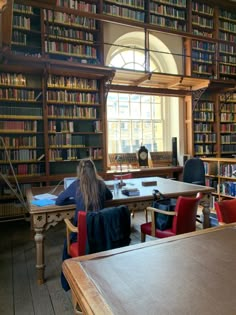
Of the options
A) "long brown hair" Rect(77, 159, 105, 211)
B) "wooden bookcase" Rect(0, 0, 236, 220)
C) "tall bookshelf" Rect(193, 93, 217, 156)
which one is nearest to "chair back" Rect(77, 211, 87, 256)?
"long brown hair" Rect(77, 159, 105, 211)

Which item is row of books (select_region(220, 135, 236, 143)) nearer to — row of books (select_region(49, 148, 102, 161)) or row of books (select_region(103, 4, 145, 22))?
row of books (select_region(49, 148, 102, 161))

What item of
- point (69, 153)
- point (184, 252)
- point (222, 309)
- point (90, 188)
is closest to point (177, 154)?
point (69, 153)

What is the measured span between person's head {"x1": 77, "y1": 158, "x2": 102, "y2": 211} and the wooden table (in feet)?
2.99

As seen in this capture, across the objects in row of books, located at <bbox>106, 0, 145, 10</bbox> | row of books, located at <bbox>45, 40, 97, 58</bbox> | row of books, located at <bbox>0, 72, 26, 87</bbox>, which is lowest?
row of books, located at <bbox>0, 72, 26, 87</bbox>

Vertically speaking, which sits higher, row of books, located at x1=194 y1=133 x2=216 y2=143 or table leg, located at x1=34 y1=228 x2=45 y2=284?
row of books, located at x1=194 y1=133 x2=216 y2=143

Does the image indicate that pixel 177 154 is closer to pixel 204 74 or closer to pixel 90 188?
pixel 204 74

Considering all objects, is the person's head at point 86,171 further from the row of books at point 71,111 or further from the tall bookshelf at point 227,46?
the tall bookshelf at point 227,46

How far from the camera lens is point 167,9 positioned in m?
5.44

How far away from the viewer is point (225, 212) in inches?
75.1

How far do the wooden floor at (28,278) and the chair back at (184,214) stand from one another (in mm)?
1055

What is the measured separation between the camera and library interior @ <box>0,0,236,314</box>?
4.15 metres

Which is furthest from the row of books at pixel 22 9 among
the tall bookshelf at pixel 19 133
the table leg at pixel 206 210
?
the table leg at pixel 206 210

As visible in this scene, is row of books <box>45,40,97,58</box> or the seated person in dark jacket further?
row of books <box>45,40,97,58</box>

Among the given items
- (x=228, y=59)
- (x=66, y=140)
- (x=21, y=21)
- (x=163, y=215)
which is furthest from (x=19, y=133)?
(x=228, y=59)
